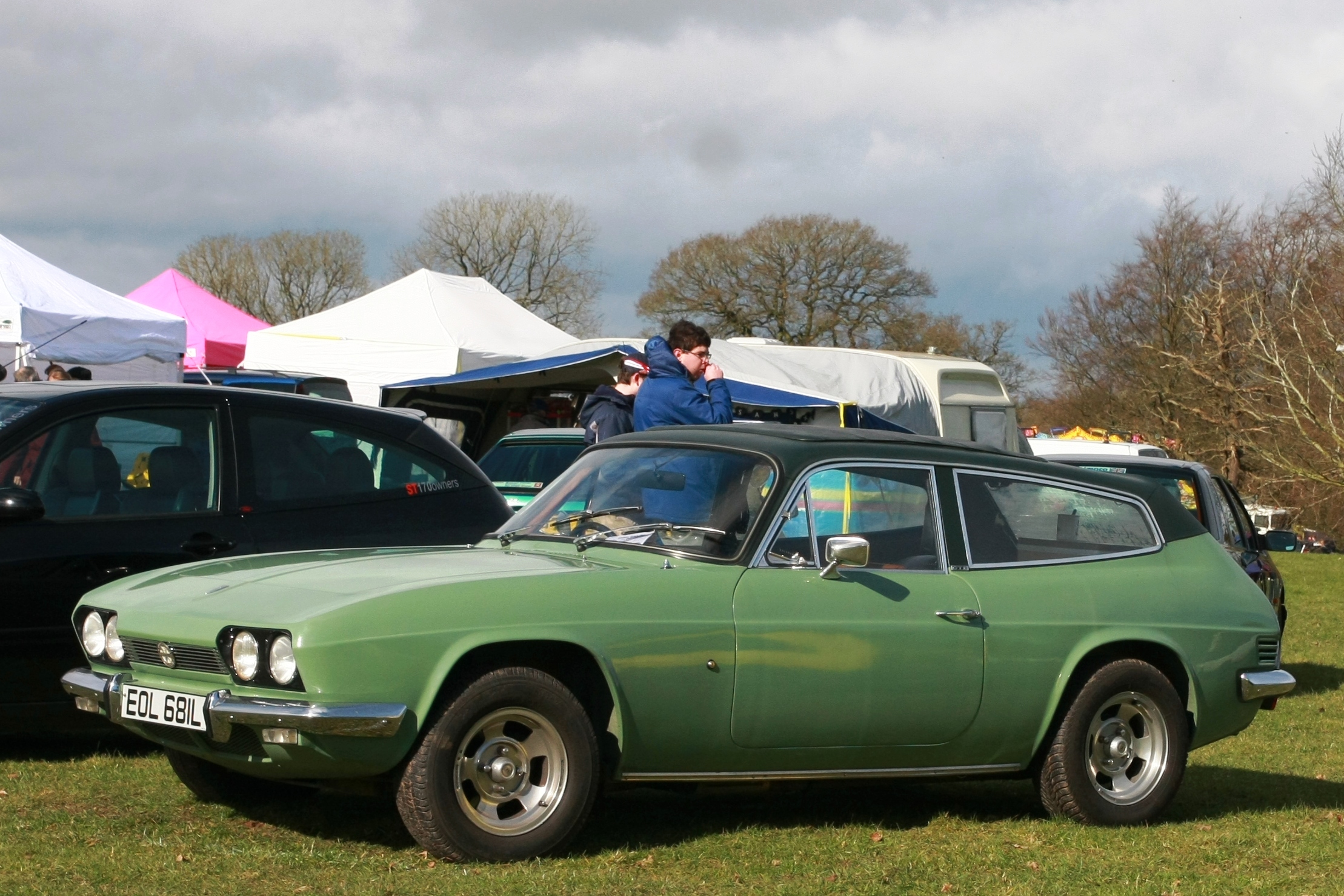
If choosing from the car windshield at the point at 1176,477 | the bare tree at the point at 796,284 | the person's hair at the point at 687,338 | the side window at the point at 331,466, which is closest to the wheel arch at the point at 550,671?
the side window at the point at 331,466

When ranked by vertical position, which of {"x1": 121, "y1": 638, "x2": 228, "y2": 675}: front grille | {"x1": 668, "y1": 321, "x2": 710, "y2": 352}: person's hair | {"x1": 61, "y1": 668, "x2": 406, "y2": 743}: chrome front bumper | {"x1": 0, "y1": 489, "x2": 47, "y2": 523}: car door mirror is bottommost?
{"x1": 61, "y1": 668, "x2": 406, "y2": 743}: chrome front bumper

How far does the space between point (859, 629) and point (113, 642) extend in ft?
8.34

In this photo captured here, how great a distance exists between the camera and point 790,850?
5.30 metres

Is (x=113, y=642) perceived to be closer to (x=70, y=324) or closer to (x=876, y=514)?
(x=876, y=514)

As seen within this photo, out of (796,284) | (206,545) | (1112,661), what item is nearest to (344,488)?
(206,545)

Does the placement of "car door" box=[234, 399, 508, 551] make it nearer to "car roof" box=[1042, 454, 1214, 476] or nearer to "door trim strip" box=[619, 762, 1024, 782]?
"door trim strip" box=[619, 762, 1024, 782]

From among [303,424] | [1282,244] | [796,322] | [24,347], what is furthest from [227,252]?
[303,424]

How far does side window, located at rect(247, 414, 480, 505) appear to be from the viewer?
707cm

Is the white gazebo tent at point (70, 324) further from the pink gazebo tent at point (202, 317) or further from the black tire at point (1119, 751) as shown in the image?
the black tire at point (1119, 751)

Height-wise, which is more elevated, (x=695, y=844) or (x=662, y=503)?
(x=662, y=503)

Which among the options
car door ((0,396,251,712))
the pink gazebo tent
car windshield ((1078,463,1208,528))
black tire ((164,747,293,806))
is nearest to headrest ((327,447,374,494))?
car door ((0,396,251,712))

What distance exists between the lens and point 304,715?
4.49 m

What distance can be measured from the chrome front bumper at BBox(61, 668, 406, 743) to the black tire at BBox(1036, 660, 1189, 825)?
270 cm

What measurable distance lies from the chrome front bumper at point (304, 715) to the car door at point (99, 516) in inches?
74.6
